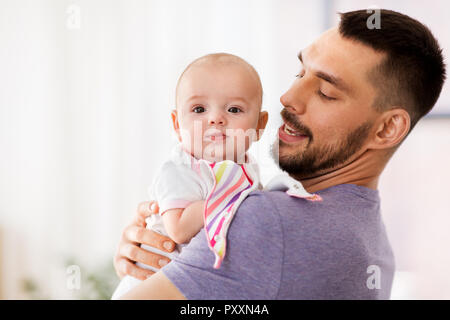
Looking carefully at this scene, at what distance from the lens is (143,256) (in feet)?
4.63

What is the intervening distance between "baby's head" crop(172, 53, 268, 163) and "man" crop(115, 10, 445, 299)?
12 cm

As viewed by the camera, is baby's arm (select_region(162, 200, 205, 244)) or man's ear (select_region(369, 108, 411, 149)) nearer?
baby's arm (select_region(162, 200, 205, 244))

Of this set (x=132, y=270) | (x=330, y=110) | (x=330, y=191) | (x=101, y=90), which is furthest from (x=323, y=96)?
(x=101, y=90)

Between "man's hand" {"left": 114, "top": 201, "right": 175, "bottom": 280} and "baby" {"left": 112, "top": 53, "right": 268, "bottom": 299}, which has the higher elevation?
"baby" {"left": 112, "top": 53, "right": 268, "bottom": 299}

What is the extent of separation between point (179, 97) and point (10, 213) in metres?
2.55

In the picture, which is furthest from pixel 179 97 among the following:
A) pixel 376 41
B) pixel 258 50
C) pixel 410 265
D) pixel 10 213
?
pixel 10 213

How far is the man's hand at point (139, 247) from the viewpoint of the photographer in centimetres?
137

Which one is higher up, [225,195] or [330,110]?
[330,110]

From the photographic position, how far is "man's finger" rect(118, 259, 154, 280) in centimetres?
139

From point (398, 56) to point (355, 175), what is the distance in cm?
34

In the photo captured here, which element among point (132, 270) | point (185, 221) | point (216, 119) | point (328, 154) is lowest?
point (132, 270)

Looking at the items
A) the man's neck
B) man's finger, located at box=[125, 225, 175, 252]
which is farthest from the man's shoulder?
man's finger, located at box=[125, 225, 175, 252]

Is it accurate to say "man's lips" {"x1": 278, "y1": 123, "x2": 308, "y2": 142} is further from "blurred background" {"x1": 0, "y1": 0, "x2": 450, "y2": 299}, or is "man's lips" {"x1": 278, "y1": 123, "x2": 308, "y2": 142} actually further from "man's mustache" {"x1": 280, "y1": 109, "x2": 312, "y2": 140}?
"blurred background" {"x1": 0, "y1": 0, "x2": 450, "y2": 299}

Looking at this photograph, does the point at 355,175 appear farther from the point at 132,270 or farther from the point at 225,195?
the point at 132,270
